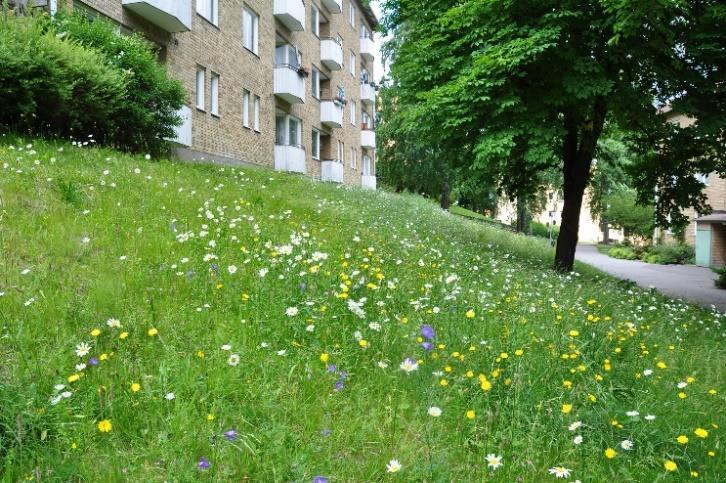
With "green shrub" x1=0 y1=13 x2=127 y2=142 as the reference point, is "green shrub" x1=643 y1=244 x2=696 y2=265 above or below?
below

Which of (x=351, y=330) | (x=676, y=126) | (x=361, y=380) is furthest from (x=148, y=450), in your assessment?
(x=676, y=126)

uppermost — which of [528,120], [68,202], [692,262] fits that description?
[528,120]

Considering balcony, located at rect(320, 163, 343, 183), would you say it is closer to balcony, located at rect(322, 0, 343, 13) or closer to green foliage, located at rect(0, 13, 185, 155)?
balcony, located at rect(322, 0, 343, 13)

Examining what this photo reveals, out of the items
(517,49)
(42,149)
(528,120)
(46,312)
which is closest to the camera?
(46,312)

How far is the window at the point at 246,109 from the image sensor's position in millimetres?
21234

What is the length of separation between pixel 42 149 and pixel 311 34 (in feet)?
77.6

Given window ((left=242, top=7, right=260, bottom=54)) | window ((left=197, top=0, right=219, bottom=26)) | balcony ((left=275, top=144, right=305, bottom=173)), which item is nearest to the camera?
window ((left=197, top=0, right=219, bottom=26))

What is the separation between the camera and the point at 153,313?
3646 mm

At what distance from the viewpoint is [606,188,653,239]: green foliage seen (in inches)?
1768

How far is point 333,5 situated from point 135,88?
2353 cm

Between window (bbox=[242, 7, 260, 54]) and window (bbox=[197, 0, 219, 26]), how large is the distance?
7.14ft

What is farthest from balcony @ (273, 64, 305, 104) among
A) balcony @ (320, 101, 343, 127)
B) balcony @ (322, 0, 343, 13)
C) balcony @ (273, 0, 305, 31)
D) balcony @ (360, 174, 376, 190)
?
balcony @ (360, 174, 376, 190)

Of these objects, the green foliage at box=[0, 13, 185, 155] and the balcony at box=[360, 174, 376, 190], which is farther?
the balcony at box=[360, 174, 376, 190]

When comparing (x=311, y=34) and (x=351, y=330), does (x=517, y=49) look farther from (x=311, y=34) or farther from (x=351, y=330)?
(x=311, y=34)
